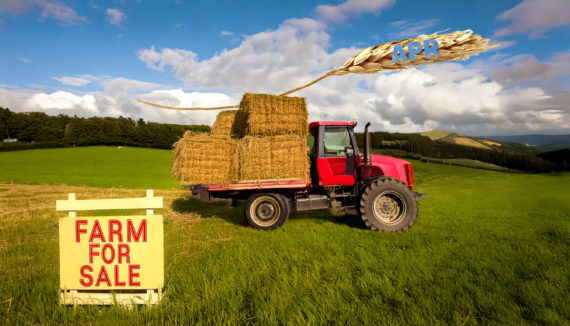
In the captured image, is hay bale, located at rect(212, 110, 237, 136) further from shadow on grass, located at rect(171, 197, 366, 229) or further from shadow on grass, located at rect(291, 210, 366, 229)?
shadow on grass, located at rect(291, 210, 366, 229)

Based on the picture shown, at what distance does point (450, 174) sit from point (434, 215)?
17971 millimetres

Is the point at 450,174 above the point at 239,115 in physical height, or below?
below

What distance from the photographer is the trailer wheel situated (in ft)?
22.3

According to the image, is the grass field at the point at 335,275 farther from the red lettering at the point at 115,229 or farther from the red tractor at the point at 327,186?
the red lettering at the point at 115,229

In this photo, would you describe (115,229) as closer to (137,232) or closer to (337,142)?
(137,232)

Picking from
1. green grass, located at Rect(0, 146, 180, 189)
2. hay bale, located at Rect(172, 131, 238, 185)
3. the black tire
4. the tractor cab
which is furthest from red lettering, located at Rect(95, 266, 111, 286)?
green grass, located at Rect(0, 146, 180, 189)

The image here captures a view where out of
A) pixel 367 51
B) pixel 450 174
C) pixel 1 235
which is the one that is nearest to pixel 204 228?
pixel 1 235

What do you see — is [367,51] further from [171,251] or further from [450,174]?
[450,174]

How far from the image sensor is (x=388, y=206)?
6.48 meters

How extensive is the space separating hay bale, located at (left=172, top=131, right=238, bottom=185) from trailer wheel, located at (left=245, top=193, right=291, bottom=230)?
0.77m

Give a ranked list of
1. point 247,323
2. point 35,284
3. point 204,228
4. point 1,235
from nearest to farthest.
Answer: point 247,323, point 35,284, point 1,235, point 204,228

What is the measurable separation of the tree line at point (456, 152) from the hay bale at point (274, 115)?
15.8 meters

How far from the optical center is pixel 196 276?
12.3 ft

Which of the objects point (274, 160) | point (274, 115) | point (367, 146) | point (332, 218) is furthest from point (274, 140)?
point (332, 218)
